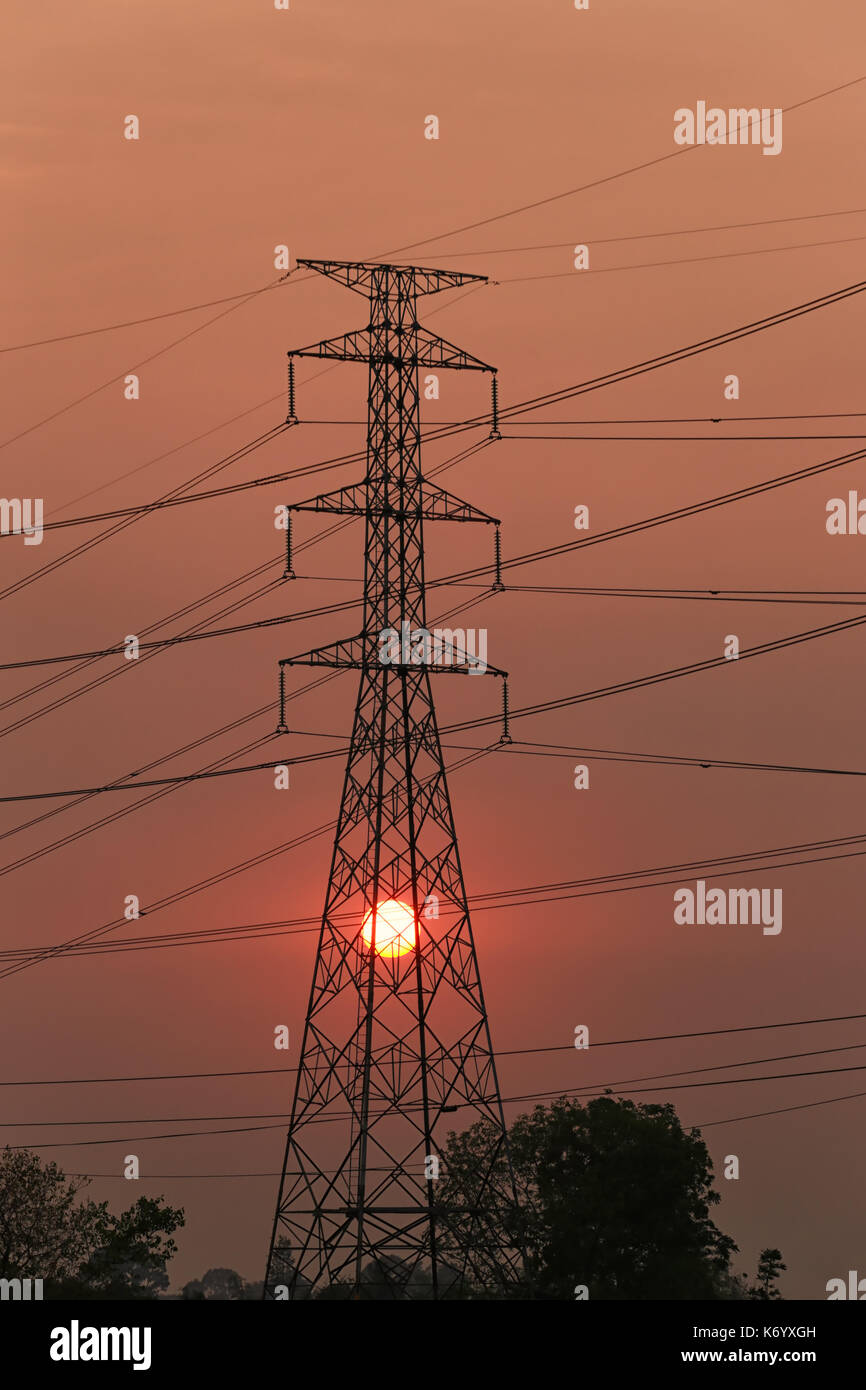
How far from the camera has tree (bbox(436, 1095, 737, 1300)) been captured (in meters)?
117

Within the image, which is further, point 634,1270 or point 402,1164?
point 634,1270

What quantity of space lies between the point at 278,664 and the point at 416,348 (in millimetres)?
10100

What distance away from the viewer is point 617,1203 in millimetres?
121250

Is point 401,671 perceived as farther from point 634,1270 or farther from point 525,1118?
point 525,1118

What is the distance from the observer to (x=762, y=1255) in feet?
406

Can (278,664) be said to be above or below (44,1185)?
above

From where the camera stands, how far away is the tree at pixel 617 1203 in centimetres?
11749
